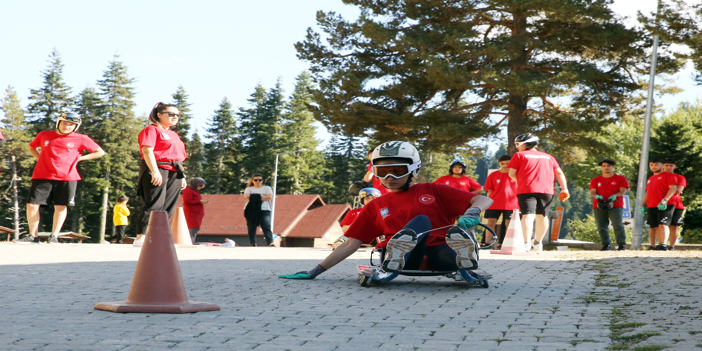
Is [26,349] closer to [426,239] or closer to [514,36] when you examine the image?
[426,239]

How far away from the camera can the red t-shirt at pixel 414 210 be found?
6789mm

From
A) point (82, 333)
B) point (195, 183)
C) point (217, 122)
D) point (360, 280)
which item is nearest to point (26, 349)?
point (82, 333)

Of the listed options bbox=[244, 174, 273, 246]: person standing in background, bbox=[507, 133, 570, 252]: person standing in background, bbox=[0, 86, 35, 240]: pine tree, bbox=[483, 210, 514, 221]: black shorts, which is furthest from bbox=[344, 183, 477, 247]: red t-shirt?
bbox=[0, 86, 35, 240]: pine tree

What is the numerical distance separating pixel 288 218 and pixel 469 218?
2281 inches

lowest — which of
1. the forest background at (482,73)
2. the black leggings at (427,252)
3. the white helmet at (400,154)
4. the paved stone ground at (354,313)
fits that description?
the paved stone ground at (354,313)

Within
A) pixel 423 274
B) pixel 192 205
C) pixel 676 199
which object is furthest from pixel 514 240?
pixel 192 205

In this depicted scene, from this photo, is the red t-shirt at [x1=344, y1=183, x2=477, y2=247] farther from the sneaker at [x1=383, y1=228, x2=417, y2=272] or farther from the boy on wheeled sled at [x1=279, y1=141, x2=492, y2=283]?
the sneaker at [x1=383, y1=228, x2=417, y2=272]

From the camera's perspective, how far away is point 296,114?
8800cm

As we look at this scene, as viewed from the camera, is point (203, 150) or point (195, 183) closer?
point (195, 183)

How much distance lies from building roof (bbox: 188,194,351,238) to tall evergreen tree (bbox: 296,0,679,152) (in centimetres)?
3275

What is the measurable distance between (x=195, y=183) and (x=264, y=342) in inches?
534

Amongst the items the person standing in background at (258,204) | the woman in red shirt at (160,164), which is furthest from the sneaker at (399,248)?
the person standing in background at (258,204)

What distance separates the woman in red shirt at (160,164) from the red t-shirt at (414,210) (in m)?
4.28

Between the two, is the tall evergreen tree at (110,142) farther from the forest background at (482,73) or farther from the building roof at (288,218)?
the forest background at (482,73)
